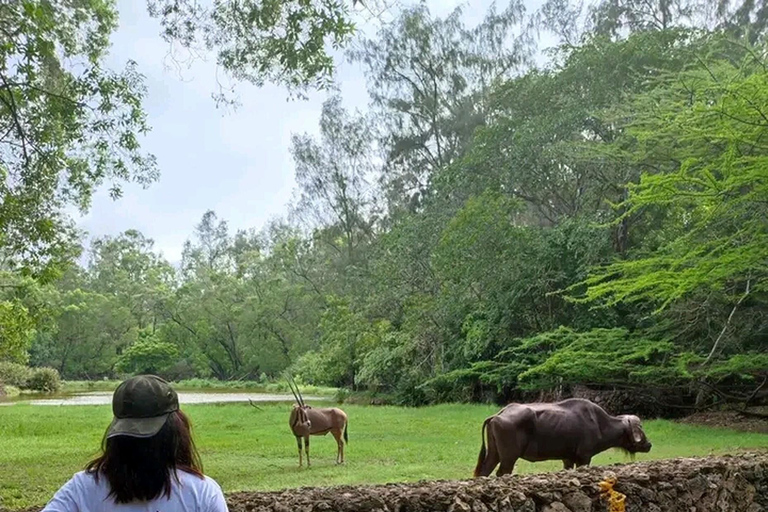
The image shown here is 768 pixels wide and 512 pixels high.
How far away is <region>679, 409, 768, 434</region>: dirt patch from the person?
13.0 metres

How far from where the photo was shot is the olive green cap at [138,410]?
5.43ft

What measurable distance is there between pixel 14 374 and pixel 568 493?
107ft

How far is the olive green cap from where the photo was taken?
1.65 m

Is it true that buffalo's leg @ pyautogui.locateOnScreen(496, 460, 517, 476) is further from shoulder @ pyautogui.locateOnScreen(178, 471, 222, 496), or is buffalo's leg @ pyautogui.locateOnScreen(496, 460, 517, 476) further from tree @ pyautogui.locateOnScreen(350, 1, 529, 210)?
tree @ pyautogui.locateOnScreen(350, 1, 529, 210)

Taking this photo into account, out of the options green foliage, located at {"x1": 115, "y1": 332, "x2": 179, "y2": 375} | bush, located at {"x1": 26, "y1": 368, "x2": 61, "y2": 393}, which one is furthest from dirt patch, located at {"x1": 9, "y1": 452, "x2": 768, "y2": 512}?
green foliage, located at {"x1": 115, "y1": 332, "x2": 179, "y2": 375}

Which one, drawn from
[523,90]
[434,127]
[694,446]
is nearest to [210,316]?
[434,127]

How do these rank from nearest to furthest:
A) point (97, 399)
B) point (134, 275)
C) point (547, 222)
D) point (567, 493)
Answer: point (567, 493) < point (547, 222) < point (97, 399) < point (134, 275)

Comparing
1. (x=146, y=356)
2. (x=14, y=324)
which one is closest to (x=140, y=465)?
(x=14, y=324)

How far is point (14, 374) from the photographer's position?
31266mm

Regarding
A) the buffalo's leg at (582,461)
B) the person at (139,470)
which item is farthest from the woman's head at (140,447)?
the buffalo's leg at (582,461)

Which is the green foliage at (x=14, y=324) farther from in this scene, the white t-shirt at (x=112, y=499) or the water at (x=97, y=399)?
the water at (x=97, y=399)

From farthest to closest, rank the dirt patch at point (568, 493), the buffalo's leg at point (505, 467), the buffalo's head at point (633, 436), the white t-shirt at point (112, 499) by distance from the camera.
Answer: the buffalo's head at point (633, 436), the buffalo's leg at point (505, 467), the dirt patch at point (568, 493), the white t-shirt at point (112, 499)

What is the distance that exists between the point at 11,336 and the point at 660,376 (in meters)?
11.9

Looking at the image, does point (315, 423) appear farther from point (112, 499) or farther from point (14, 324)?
point (112, 499)
